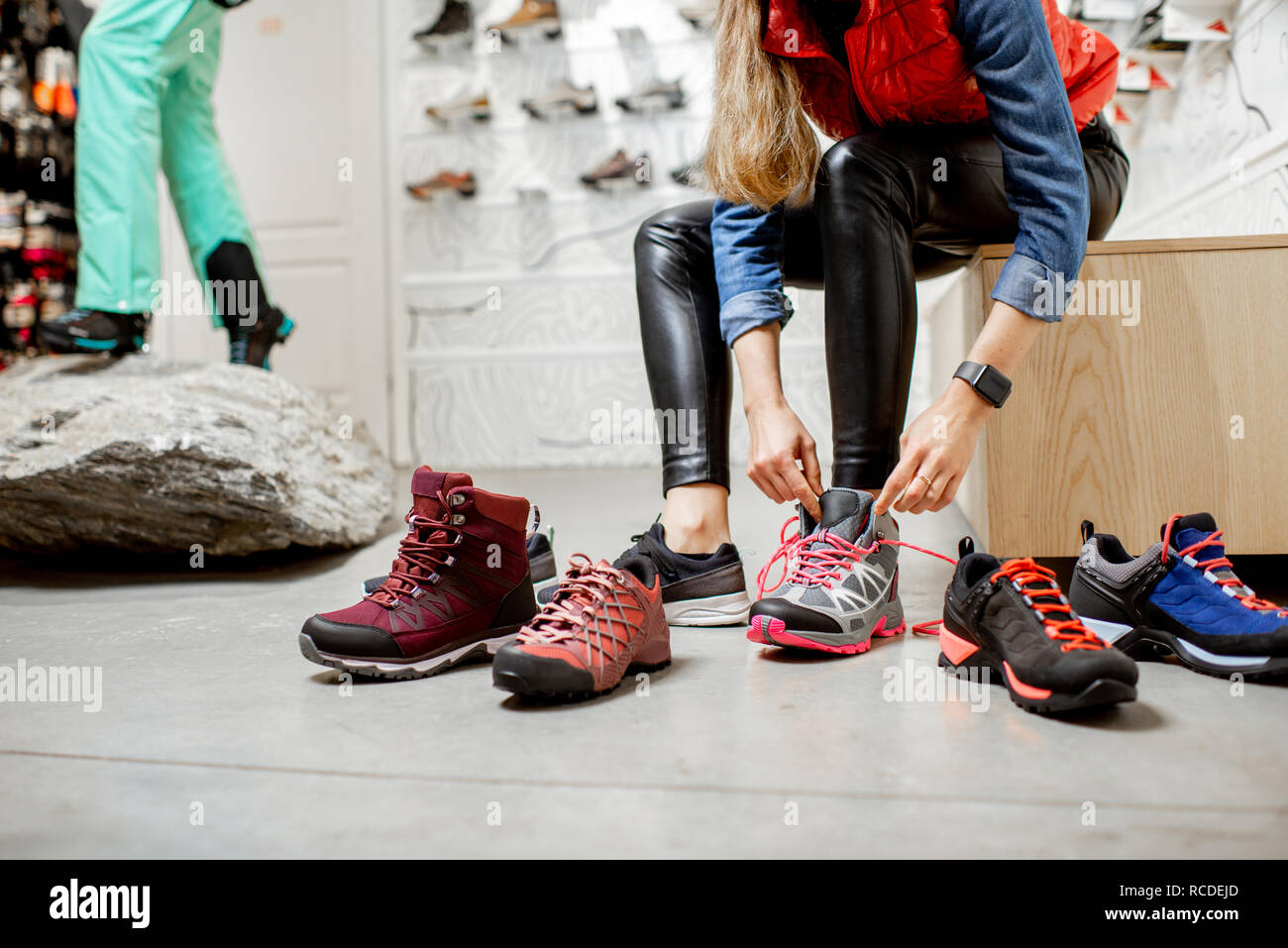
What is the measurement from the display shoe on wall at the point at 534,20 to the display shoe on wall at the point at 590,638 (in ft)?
10.8

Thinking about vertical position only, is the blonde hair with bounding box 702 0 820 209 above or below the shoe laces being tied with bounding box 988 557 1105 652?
above

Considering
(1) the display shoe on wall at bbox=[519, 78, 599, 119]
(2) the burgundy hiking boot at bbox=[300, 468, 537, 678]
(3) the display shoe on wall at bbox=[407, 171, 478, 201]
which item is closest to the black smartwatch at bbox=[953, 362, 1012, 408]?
(2) the burgundy hiking boot at bbox=[300, 468, 537, 678]

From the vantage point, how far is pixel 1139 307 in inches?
46.7

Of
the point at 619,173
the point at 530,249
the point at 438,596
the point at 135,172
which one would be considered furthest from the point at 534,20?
A: the point at 438,596

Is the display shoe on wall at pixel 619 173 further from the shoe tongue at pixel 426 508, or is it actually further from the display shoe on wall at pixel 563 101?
the shoe tongue at pixel 426 508

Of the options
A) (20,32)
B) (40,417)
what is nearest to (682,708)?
(40,417)

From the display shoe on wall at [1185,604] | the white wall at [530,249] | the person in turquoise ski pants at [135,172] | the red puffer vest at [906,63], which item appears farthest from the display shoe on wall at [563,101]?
the display shoe on wall at [1185,604]

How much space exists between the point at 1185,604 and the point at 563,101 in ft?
10.6

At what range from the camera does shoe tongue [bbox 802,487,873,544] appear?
1.00 meters

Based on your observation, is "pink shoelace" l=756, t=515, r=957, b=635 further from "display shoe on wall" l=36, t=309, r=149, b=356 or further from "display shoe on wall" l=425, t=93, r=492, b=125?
"display shoe on wall" l=425, t=93, r=492, b=125

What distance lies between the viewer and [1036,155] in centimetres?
97

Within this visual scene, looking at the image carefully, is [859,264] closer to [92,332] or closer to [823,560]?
[823,560]

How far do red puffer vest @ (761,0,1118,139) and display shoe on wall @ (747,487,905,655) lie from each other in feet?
1.59
